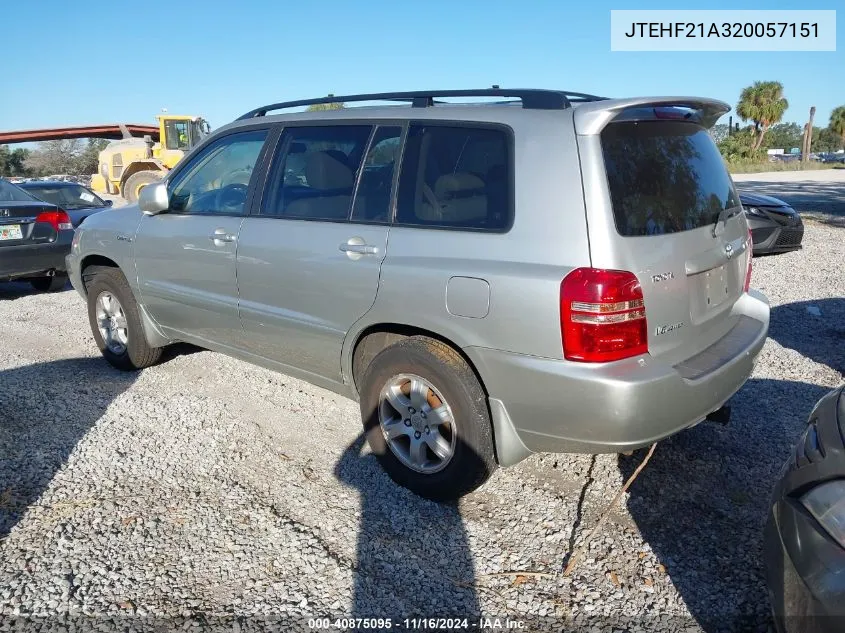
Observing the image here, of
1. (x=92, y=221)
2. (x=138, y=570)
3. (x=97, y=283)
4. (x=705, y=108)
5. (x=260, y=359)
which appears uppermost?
(x=705, y=108)

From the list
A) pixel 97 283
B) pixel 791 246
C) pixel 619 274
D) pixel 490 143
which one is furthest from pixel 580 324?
pixel 791 246

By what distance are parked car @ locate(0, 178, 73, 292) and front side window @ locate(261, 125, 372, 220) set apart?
5.41 meters

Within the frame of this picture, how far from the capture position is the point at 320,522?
3.22 metres

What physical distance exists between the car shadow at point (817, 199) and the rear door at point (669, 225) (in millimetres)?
11686

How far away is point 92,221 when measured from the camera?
529 centimetres

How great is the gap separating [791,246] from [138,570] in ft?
30.7

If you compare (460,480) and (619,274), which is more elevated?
(619,274)

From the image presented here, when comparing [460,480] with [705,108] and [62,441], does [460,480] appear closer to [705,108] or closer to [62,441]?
[705,108]

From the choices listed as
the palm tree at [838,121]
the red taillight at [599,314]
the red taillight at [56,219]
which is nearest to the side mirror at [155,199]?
the red taillight at [599,314]

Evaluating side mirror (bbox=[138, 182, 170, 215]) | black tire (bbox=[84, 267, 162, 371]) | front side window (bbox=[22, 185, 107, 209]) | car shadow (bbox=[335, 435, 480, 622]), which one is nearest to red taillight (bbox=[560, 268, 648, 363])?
car shadow (bbox=[335, 435, 480, 622])

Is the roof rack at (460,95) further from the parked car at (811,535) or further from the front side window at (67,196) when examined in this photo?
the front side window at (67,196)

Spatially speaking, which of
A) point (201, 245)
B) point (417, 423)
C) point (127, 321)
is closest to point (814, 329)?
point (417, 423)

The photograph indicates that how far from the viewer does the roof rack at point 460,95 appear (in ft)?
9.97

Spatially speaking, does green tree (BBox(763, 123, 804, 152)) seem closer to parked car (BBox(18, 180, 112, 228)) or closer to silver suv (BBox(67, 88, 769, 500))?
parked car (BBox(18, 180, 112, 228))
